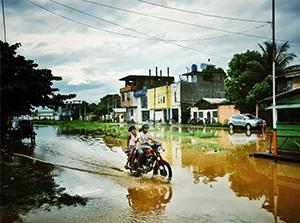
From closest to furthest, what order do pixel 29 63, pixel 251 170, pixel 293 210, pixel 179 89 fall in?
pixel 293 210
pixel 251 170
pixel 29 63
pixel 179 89

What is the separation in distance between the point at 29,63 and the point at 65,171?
36.6 feet

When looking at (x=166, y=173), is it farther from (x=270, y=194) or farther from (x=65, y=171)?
(x=65, y=171)

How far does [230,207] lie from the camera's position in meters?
6.84

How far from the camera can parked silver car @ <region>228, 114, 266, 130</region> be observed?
31953 mm

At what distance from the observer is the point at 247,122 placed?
108 feet

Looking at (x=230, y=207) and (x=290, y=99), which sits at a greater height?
(x=290, y=99)

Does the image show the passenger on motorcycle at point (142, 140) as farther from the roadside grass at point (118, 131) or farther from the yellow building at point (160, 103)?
the yellow building at point (160, 103)

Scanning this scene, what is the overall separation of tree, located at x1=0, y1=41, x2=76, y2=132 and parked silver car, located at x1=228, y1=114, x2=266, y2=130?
1852 cm

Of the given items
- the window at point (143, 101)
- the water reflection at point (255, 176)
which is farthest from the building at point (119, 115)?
the water reflection at point (255, 176)

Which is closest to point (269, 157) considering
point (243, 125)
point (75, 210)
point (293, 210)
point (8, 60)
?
point (293, 210)

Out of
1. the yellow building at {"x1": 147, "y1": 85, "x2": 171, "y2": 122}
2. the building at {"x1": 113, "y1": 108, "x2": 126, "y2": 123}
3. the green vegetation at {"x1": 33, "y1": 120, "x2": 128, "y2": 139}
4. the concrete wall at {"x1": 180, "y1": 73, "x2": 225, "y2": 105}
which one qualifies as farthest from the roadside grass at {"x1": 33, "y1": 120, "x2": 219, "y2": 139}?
the building at {"x1": 113, "y1": 108, "x2": 126, "y2": 123}

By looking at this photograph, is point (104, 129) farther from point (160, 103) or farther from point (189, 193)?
point (189, 193)

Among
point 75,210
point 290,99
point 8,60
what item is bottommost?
point 75,210

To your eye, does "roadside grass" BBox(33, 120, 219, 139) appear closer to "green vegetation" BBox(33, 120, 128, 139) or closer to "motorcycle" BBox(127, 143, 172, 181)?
"green vegetation" BBox(33, 120, 128, 139)
